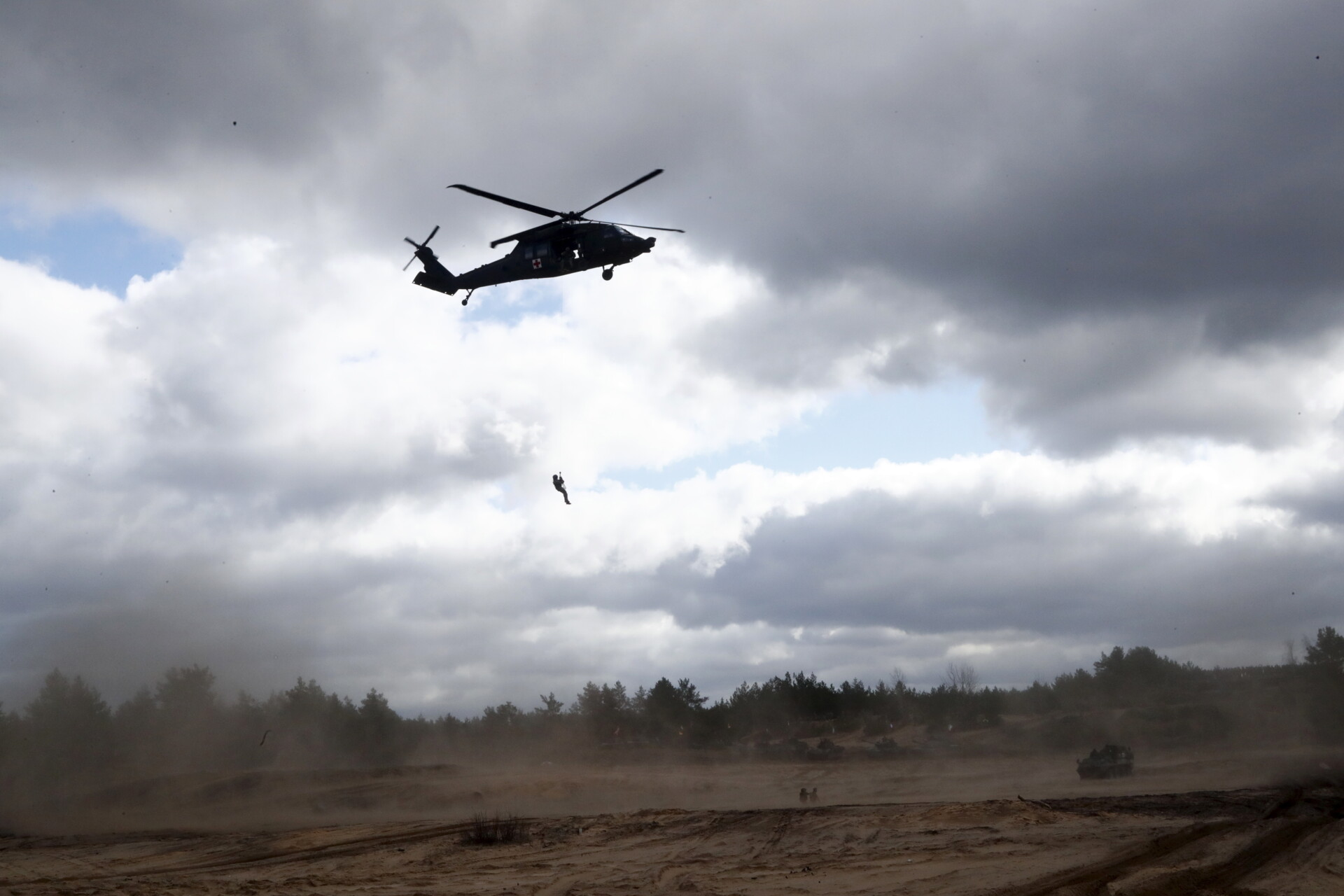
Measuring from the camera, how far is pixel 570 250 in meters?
26.4

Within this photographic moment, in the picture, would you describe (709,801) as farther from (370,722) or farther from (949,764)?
(370,722)

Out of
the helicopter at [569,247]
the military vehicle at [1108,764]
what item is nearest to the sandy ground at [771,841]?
the military vehicle at [1108,764]

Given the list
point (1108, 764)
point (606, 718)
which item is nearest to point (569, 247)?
point (1108, 764)

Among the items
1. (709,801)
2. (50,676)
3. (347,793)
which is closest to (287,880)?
(709,801)

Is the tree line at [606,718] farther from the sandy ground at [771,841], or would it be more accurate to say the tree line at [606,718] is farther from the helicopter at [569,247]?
the helicopter at [569,247]

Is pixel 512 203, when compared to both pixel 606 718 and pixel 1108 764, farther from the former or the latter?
pixel 606 718

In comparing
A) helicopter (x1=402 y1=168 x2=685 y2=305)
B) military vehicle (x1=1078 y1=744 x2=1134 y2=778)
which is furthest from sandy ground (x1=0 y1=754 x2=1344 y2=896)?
helicopter (x1=402 y1=168 x2=685 y2=305)

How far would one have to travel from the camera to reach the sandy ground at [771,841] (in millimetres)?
15750

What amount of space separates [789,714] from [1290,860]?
5211cm

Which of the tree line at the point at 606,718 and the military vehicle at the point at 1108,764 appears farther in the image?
the tree line at the point at 606,718

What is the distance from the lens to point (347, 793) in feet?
128

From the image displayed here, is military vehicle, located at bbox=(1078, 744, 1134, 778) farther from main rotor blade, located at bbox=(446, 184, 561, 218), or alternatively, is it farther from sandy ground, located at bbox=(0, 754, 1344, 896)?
main rotor blade, located at bbox=(446, 184, 561, 218)

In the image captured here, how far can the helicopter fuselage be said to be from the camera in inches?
1025

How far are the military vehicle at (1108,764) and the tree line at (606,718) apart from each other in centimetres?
1521
